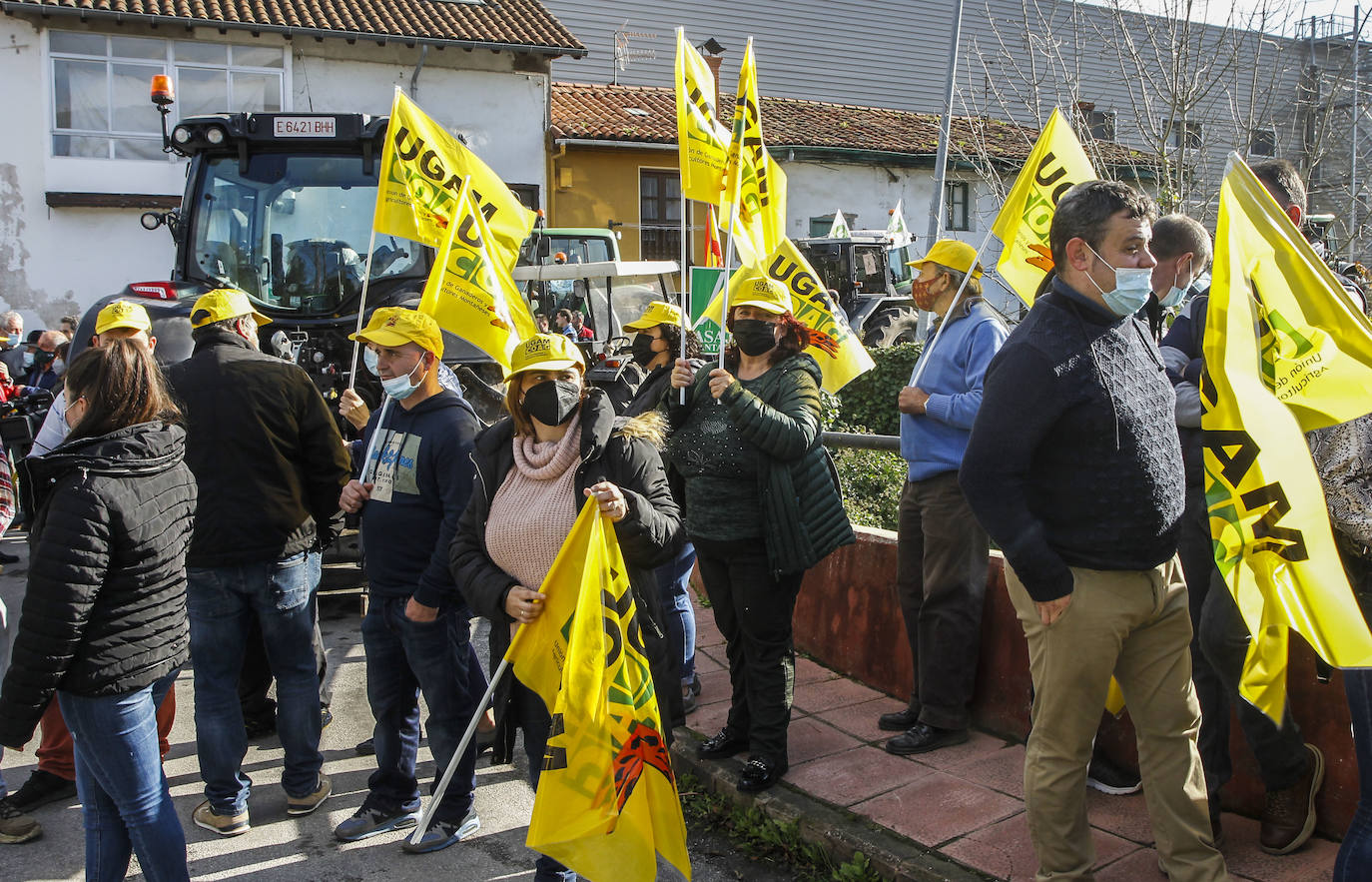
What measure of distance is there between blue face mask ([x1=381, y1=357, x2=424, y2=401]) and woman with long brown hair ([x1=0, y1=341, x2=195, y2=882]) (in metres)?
0.81

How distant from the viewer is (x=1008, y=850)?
365cm

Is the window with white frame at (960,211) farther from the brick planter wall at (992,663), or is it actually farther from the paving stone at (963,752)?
the paving stone at (963,752)

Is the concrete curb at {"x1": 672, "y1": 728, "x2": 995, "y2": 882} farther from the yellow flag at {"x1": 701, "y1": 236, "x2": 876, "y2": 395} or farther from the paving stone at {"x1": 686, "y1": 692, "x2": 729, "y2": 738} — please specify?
the yellow flag at {"x1": 701, "y1": 236, "x2": 876, "y2": 395}

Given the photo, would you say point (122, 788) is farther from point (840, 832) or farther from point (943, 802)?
point (943, 802)

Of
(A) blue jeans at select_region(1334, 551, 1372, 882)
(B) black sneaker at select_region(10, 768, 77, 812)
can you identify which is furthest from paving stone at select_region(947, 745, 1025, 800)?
(B) black sneaker at select_region(10, 768, 77, 812)

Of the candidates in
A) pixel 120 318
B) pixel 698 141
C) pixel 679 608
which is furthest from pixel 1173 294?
pixel 120 318

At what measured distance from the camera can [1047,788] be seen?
121 inches

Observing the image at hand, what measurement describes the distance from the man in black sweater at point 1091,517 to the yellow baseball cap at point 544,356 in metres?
1.27

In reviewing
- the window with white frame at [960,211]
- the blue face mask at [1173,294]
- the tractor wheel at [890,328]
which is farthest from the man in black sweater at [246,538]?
the window with white frame at [960,211]

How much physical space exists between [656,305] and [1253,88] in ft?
18.5

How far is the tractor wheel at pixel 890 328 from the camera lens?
16938mm

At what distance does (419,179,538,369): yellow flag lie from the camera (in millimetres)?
4945

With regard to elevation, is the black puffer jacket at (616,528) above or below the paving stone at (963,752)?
above

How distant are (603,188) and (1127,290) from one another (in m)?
19.8
